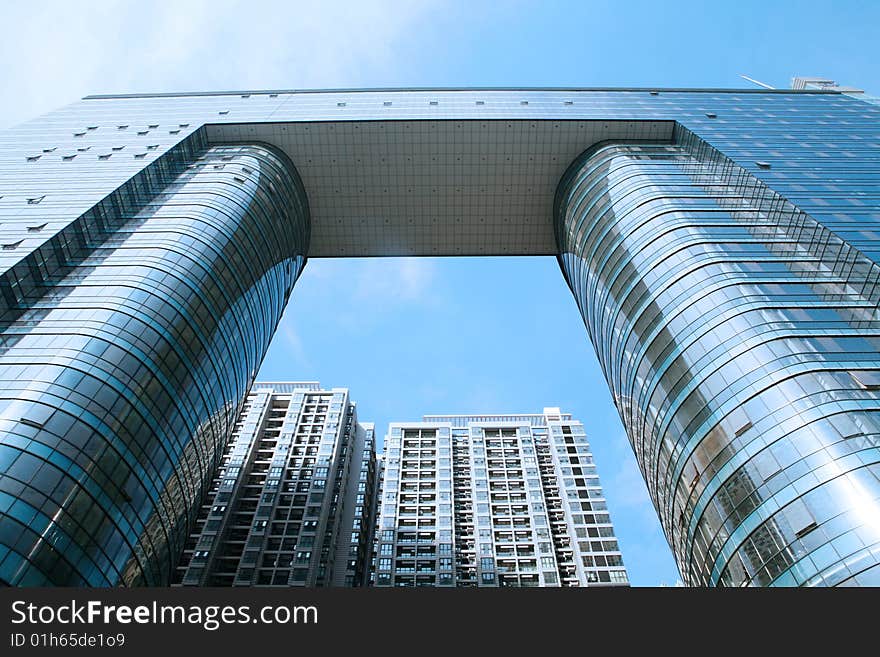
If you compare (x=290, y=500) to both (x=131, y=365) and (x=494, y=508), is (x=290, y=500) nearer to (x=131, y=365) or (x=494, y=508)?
(x=494, y=508)

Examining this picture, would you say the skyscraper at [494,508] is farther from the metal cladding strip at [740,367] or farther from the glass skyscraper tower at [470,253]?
the metal cladding strip at [740,367]

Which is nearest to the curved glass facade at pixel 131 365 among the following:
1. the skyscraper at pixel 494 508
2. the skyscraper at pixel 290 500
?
the skyscraper at pixel 290 500

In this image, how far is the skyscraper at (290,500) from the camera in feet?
197


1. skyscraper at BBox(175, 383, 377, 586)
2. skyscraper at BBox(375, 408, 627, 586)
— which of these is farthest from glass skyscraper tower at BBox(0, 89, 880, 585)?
skyscraper at BBox(375, 408, 627, 586)

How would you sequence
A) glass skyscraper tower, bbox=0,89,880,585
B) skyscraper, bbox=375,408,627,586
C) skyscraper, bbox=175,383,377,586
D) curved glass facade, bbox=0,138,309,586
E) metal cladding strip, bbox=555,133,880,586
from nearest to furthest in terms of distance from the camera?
metal cladding strip, bbox=555,133,880,586
curved glass facade, bbox=0,138,309,586
glass skyscraper tower, bbox=0,89,880,585
skyscraper, bbox=175,383,377,586
skyscraper, bbox=375,408,627,586

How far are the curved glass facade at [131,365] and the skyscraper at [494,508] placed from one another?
35.7m

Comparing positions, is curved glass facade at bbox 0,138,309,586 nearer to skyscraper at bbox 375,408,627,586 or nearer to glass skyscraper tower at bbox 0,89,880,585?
glass skyscraper tower at bbox 0,89,880,585

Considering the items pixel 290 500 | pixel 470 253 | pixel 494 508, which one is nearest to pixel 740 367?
pixel 470 253

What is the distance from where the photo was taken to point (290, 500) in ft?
220

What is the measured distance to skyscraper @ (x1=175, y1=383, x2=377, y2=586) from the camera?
2361 inches

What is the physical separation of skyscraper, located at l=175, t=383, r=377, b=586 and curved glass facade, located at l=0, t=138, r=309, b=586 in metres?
18.1

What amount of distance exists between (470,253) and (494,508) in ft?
117

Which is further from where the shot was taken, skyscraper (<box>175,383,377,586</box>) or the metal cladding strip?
skyscraper (<box>175,383,377,586</box>)

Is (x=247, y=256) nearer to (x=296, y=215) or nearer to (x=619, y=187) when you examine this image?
(x=296, y=215)
